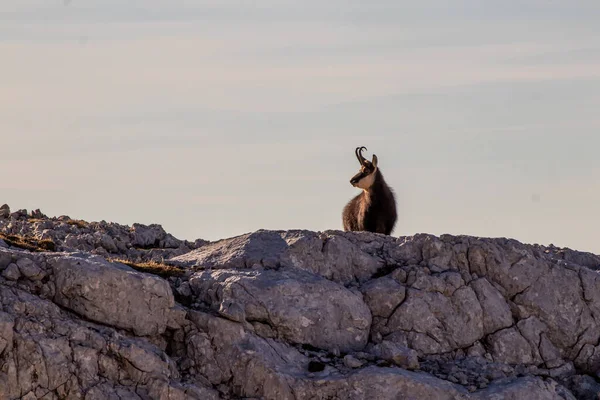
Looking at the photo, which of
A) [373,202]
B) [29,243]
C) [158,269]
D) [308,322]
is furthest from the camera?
[373,202]

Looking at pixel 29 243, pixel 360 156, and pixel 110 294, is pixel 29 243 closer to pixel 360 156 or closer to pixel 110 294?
pixel 110 294

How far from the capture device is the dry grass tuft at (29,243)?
84.3 ft

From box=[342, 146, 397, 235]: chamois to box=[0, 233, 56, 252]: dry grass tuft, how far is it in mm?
12663

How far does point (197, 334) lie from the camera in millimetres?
23797

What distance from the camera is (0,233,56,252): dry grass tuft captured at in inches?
1011

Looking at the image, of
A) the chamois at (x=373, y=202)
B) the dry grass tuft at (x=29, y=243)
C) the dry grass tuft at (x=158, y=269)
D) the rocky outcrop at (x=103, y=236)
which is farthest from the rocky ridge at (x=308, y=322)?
the chamois at (x=373, y=202)

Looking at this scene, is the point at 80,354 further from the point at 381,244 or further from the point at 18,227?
the point at 18,227

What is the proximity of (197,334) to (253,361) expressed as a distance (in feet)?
4.03

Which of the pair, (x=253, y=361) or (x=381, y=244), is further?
(x=381, y=244)

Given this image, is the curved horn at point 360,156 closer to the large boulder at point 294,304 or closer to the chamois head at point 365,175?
the chamois head at point 365,175

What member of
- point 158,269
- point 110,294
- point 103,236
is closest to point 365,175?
point 103,236

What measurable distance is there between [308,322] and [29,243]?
20.8 ft

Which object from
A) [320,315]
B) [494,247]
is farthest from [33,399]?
[494,247]

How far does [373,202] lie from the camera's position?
1487 inches
